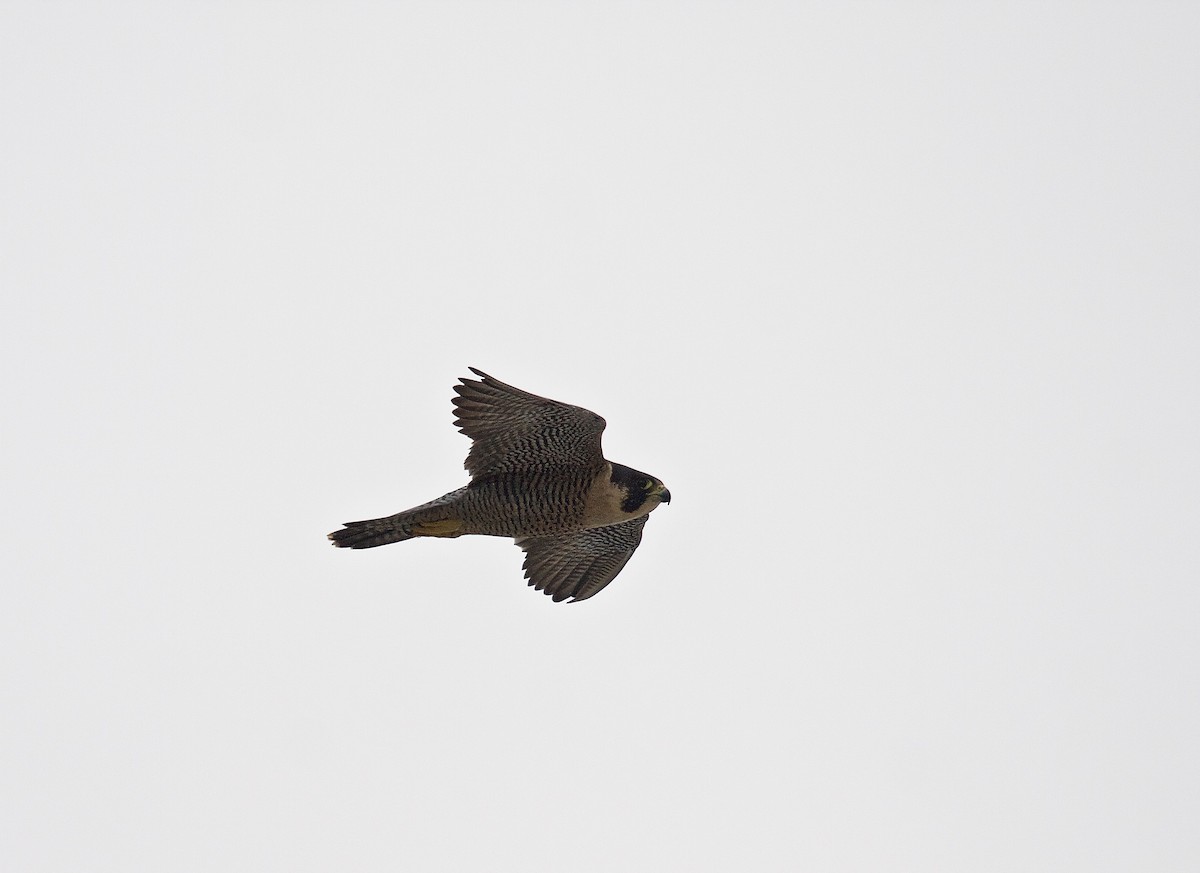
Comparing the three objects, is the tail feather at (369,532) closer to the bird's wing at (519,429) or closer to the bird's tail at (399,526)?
the bird's tail at (399,526)

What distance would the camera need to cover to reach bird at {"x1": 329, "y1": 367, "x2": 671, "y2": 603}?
12.1 metres

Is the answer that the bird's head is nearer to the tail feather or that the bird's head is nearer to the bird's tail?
the bird's tail

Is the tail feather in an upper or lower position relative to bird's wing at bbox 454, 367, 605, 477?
lower

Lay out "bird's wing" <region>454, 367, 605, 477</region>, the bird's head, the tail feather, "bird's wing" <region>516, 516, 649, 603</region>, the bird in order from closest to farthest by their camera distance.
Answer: "bird's wing" <region>454, 367, 605, 477</region>, the bird, the tail feather, the bird's head, "bird's wing" <region>516, 516, 649, 603</region>

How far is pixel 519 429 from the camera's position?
12.3m

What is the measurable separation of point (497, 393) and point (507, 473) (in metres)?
0.99

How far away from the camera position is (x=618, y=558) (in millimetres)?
14109

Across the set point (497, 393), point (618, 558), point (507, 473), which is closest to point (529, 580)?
point (618, 558)

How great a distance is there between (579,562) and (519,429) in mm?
2273

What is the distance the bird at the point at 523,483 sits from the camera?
12.1 m

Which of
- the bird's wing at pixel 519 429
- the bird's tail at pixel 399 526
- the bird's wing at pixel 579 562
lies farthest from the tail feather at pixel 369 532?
the bird's wing at pixel 579 562

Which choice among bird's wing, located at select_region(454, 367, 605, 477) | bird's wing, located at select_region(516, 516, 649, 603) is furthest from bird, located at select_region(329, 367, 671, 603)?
bird's wing, located at select_region(516, 516, 649, 603)

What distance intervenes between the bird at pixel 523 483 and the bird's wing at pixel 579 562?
2.22 ft

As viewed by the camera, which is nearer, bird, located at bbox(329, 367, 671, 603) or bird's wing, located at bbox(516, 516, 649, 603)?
bird, located at bbox(329, 367, 671, 603)
